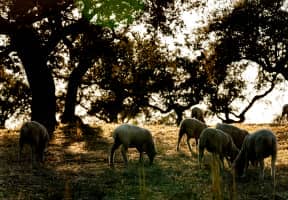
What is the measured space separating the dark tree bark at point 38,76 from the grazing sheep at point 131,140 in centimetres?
893

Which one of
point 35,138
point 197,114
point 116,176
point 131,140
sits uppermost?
point 197,114

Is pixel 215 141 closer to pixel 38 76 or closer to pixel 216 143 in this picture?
pixel 216 143

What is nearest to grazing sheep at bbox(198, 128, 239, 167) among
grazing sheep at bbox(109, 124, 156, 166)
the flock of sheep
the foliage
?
the flock of sheep

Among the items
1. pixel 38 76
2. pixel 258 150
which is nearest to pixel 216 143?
pixel 258 150

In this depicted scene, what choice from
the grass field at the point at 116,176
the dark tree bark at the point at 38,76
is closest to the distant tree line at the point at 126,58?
the dark tree bark at the point at 38,76

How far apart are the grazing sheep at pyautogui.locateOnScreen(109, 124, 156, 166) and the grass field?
14.2 inches

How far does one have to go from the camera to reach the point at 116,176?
12609 mm

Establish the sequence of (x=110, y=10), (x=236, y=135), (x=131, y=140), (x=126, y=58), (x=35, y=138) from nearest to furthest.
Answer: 1. (x=131, y=140)
2. (x=35, y=138)
3. (x=236, y=135)
4. (x=110, y=10)
5. (x=126, y=58)

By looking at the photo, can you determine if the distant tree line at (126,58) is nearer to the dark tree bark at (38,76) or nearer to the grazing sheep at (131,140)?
the dark tree bark at (38,76)

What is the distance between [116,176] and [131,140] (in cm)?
187

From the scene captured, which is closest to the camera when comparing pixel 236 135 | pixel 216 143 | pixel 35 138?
pixel 216 143

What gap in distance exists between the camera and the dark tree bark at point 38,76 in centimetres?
2312

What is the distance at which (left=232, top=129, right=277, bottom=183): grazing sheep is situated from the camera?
1228 centimetres

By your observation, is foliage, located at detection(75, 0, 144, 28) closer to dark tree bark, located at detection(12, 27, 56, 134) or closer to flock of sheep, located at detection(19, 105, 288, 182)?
dark tree bark, located at detection(12, 27, 56, 134)
